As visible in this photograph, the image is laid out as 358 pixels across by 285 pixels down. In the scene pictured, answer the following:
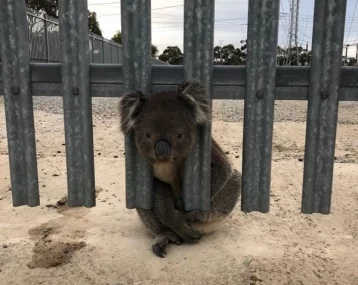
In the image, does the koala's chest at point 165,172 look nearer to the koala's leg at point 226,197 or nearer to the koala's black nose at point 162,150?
the koala's black nose at point 162,150

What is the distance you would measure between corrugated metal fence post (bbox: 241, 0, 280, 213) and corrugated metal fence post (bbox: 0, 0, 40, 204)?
1222mm

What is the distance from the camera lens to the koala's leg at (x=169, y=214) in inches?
125

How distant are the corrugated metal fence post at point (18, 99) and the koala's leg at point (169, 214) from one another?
971 millimetres

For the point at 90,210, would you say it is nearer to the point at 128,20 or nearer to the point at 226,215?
the point at 226,215

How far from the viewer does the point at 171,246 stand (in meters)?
3.43

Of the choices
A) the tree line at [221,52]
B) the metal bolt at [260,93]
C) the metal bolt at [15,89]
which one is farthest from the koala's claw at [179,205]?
the tree line at [221,52]

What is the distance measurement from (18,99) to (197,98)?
1008 millimetres

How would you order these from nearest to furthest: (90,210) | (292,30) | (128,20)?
(128,20) < (90,210) < (292,30)

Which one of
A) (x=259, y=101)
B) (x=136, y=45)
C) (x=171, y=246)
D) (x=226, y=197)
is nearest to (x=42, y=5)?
(x=226, y=197)

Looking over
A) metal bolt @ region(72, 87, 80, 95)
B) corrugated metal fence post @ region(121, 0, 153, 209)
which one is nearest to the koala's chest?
corrugated metal fence post @ region(121, 0, 153, 209)

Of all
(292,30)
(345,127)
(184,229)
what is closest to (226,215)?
(184,229)

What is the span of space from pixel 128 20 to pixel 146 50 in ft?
0.59

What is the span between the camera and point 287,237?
350cm

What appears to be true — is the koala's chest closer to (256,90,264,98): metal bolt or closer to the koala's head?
the koala's head
